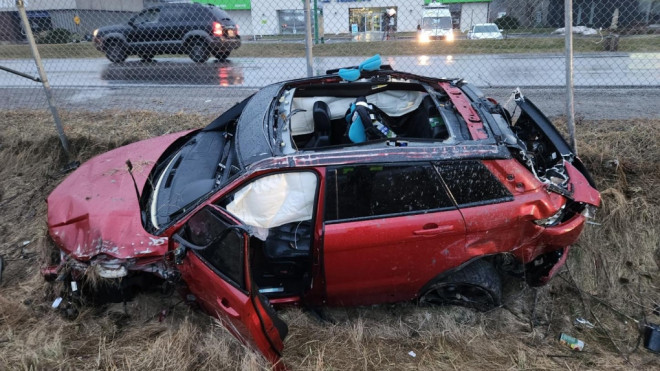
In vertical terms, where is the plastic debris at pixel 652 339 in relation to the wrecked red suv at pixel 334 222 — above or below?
below

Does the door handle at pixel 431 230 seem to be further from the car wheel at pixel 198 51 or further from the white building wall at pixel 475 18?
the white building wall at pixel 475 18

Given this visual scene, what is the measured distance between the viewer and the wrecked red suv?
9.55 ft

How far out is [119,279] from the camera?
10.4 feet

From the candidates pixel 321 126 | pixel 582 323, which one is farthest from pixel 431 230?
pixel 582 323

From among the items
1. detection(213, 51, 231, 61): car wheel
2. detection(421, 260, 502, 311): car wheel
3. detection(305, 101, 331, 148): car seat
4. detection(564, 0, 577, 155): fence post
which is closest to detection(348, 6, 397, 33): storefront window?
detection(213, 51, 231, 61): car wheel

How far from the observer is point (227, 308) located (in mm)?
2760

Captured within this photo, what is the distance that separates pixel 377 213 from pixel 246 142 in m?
1.09

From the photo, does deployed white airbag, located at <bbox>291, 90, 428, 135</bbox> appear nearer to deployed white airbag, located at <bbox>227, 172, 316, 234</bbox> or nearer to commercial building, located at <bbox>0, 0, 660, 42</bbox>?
deployed white airbag, located at <bbox>227, 172, 316, 234</bbox>

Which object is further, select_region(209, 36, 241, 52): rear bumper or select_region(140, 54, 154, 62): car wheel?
select_region(140, 54, 154, 62): car wheel

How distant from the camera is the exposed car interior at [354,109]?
3977 millimetres

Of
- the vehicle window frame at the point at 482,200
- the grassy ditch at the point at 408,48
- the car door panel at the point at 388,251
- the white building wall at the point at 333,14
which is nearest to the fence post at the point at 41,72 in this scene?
the car door panel at the point at 388,251

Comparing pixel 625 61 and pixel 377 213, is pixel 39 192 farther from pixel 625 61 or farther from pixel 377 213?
pixel 625 61

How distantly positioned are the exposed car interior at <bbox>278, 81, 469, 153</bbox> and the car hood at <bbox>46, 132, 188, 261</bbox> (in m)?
1.47

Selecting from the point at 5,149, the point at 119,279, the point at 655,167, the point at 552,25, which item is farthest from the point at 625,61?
the point at 5,149
